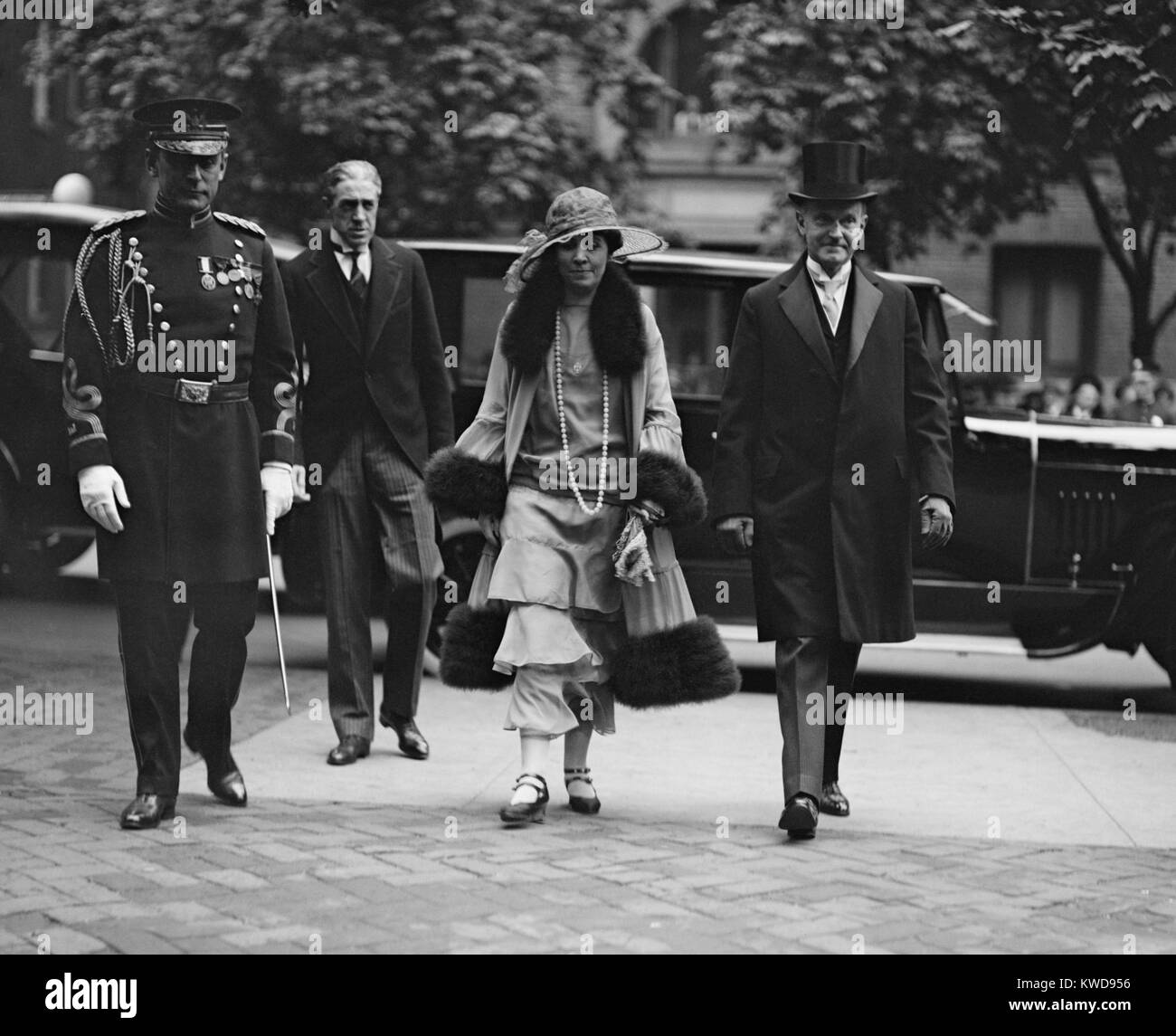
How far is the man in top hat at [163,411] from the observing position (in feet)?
19.9

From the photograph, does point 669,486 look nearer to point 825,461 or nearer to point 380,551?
point 825,461

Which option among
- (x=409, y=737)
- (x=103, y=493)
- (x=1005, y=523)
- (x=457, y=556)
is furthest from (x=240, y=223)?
(x=1005, y=523)

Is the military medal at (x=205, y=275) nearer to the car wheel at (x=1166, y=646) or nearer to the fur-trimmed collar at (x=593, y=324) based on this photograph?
the fur-trimmed collar at (x=593, y=324)

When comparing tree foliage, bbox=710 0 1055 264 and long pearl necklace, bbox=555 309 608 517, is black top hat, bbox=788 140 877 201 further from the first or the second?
tree foliage, bbox=710 0 1055 264

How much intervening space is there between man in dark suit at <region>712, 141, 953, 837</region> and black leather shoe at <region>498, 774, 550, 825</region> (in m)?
0.79

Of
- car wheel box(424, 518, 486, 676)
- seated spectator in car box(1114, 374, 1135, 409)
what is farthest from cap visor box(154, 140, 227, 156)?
seated spectator in car box(1114, 374, 1135, 409)

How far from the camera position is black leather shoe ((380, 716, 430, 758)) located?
7.67m

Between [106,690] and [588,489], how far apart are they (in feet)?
12.0

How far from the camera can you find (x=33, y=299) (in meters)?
12.8

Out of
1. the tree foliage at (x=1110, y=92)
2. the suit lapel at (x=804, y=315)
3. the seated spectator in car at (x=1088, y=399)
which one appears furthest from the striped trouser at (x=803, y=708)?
the seated spectator in car at (x=1088, y=399)

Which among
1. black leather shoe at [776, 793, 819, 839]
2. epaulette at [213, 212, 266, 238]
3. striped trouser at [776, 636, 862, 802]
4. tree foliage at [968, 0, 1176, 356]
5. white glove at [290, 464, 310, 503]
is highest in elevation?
tree foliage at [968, 0, 1176, 356]

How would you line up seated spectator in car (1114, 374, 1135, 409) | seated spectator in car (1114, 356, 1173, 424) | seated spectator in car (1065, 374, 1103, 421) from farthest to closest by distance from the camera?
seated spectator in car (1065, 374, 1103, 421)
seated spectator in car (1114, 374, 1135, 409)
seated spectator in car (1114, 356, 1173, 424)

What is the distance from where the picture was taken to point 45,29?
19953 millimetres

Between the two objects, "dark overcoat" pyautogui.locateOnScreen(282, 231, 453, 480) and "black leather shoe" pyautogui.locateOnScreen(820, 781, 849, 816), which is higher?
"dark overcoat" pyautogui.locateOnScreen(282, 231, 453, 480)
